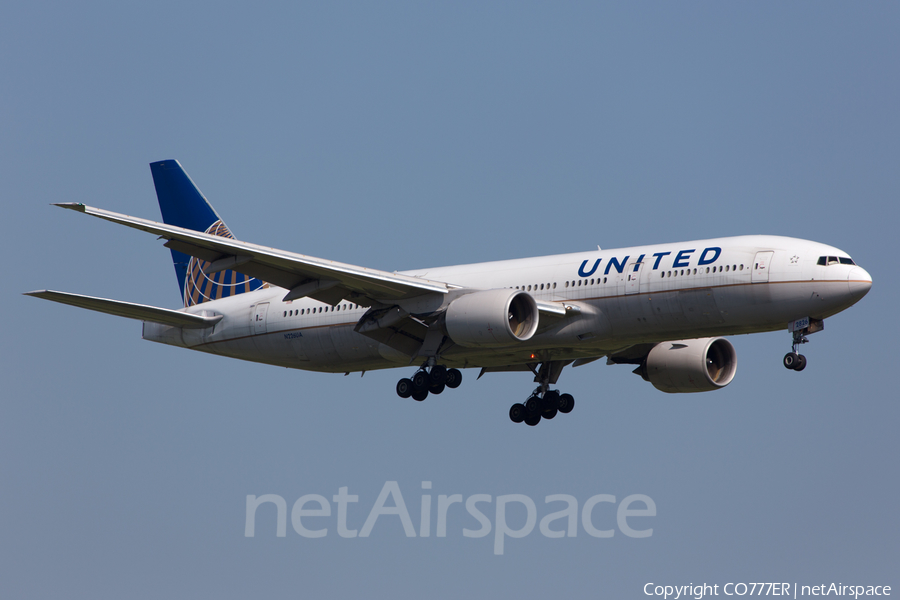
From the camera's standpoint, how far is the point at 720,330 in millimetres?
34375

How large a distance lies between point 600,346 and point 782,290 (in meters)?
6.16

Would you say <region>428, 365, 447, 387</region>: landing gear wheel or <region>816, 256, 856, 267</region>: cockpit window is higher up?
<region>816, 256, 856, 267</region>: cockpit window

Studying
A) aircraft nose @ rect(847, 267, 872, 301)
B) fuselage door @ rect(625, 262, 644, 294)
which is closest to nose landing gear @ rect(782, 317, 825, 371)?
aircraft nose @ rect(847, 267, 872, 301)

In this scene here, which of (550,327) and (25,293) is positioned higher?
(550,327)

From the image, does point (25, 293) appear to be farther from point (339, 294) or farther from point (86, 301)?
point (339, 294)

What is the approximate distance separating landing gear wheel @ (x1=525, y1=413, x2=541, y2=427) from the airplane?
0.05 meters

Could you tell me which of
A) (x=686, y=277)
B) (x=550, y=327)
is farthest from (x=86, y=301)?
(x=686, y=277)

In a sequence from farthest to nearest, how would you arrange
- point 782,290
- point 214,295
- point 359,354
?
point 214,295
point 359,354
point 782,290

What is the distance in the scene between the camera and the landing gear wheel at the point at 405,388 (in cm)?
3822

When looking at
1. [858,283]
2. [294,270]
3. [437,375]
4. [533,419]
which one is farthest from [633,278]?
[294,270]

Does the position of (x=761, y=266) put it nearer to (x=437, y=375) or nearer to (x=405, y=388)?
(x=437, y=375)

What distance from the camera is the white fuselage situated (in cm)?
3306

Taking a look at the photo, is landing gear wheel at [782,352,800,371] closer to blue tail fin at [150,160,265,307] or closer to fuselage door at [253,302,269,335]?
fuselage door at [253,302,269,335]

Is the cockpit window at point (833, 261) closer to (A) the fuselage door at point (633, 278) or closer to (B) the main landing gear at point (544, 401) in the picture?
(A) the fuselage door at point (633, 278)
